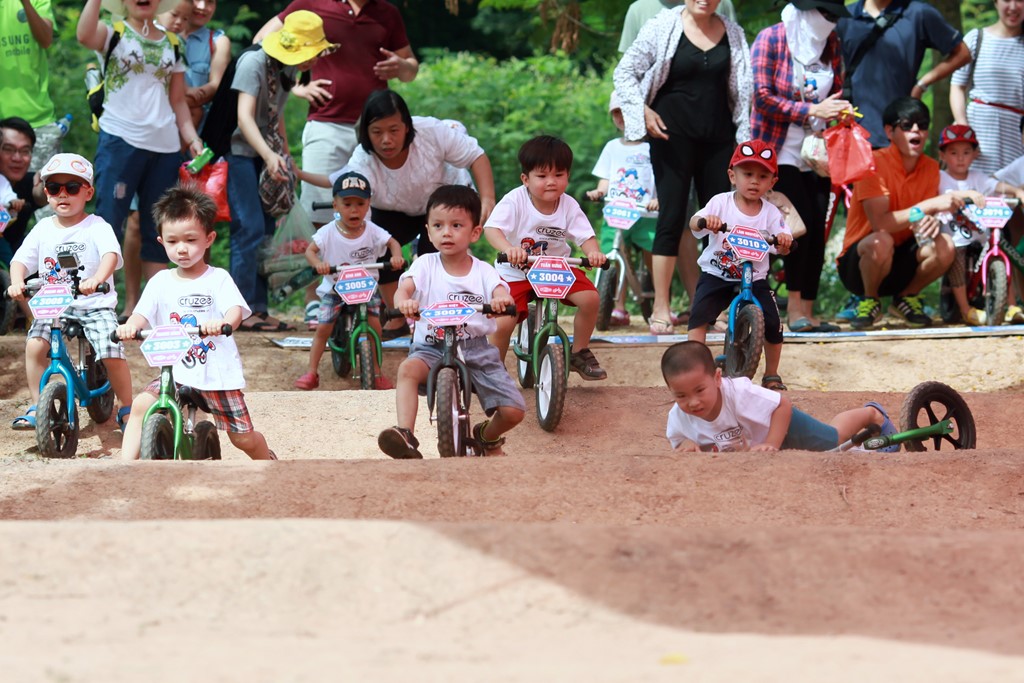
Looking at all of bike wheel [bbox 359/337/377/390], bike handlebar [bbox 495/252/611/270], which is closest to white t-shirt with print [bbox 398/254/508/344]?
bike handlebar [bbox 495/252/611/270]

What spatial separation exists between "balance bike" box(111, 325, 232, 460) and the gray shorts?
3.43 feet

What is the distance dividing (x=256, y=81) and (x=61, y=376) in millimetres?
3241

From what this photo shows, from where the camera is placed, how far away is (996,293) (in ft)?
35.6

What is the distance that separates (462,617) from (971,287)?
27.0 feet

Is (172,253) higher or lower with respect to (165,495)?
higher

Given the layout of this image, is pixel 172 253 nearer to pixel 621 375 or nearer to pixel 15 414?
pixel 15 414

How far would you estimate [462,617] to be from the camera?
395 centimetres

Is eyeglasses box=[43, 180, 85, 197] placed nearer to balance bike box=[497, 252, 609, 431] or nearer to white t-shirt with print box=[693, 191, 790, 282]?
balance bike box=[497, 252, 609, 431]

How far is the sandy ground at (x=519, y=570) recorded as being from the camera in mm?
3500

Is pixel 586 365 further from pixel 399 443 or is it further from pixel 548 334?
pixel 399 443

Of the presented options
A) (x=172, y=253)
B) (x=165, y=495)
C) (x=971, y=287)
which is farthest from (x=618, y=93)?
(x=165, y=495)

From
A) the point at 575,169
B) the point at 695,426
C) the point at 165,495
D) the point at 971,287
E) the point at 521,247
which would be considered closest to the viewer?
the point at 165,495

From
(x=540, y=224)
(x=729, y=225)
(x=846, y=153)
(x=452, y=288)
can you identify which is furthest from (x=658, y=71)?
(x=452, y=288)

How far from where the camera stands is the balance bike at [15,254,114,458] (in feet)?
24.3
